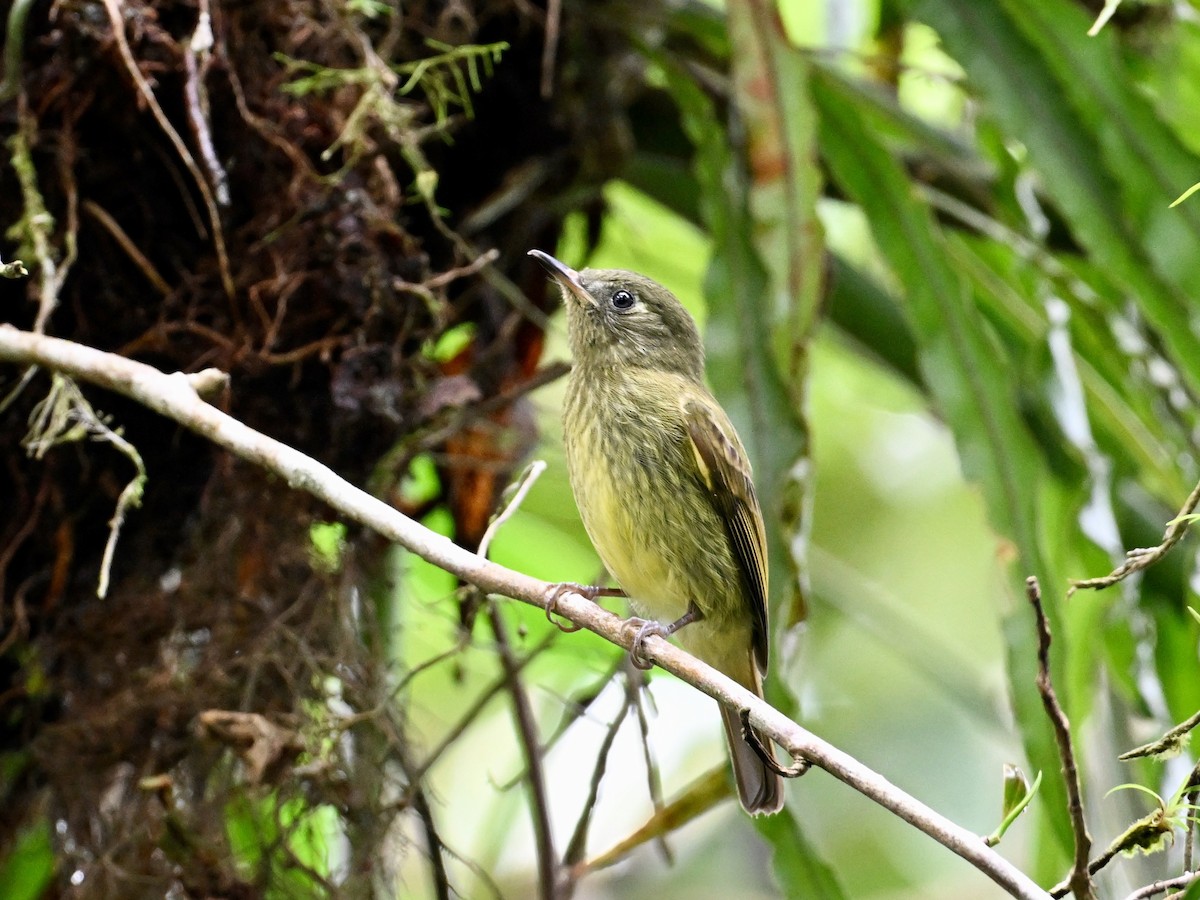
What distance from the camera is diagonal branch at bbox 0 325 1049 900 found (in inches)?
61.9

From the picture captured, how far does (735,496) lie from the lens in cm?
292

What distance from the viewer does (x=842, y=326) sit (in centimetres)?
384

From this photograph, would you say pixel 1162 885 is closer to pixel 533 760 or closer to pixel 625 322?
pixel 533 760

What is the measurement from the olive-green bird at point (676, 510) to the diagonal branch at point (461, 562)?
0.42m

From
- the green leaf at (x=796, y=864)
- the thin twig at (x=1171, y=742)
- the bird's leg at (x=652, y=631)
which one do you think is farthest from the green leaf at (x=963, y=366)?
the thin twig at (x=1171, y=742)

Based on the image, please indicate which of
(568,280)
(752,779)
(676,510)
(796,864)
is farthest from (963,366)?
(796,864)

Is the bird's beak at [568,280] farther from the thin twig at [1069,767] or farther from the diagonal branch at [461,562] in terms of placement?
the thin twig at [1069,767]

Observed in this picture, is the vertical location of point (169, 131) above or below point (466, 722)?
above

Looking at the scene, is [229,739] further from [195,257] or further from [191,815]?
[195,257]

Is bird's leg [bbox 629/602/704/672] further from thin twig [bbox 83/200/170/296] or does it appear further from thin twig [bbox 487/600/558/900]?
thin twig [bbox 83/200/170/296]

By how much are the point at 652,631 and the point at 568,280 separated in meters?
1.00

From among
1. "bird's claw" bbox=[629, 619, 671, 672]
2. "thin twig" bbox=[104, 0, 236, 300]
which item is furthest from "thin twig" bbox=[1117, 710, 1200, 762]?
"thin twig" bbox=[104, 0, 236, 300]

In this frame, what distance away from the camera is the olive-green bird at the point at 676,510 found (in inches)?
112

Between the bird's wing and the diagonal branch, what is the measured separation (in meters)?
0.51
